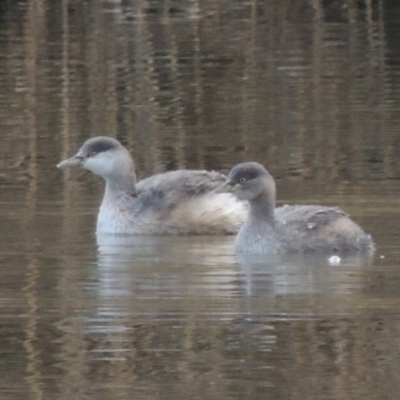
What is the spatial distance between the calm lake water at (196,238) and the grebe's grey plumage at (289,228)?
205 mm

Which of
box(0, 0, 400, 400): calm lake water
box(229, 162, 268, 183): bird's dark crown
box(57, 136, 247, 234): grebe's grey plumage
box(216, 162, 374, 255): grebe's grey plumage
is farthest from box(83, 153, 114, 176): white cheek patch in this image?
box(216, 162, 374, 255): grebe's grey plumage

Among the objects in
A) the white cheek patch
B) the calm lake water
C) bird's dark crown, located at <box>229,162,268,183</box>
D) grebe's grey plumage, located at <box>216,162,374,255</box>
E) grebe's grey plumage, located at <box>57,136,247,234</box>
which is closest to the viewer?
the calm lake water

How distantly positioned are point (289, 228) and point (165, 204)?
178 centimetres

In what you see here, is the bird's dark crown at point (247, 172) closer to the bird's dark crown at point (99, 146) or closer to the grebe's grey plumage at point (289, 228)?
the grebe's grey plumage at point (289, 228)

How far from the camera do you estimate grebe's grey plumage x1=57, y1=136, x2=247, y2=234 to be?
1377cm

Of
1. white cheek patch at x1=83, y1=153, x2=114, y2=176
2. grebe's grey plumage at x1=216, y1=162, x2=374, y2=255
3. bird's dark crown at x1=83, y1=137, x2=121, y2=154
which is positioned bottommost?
grebe's grey plumage at x1=216, y1=162, x2=374, y2=255

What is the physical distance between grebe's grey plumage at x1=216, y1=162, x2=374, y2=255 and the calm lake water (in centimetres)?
21

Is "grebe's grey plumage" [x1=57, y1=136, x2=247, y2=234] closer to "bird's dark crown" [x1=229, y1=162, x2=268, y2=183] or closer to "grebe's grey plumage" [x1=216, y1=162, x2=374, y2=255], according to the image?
"bird's dark crown" [x1=229, y1=162, x2=268, y2=183]

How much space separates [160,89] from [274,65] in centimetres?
291

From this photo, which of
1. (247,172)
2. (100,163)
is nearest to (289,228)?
(247,172)

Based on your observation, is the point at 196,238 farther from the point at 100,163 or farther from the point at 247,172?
the point at 100,163

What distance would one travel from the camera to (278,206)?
14031mm

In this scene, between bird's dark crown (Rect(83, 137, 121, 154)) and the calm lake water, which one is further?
bird's dark crown (Rect(83, 137, 121, 154))

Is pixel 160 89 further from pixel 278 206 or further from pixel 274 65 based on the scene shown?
pixel 278 206
